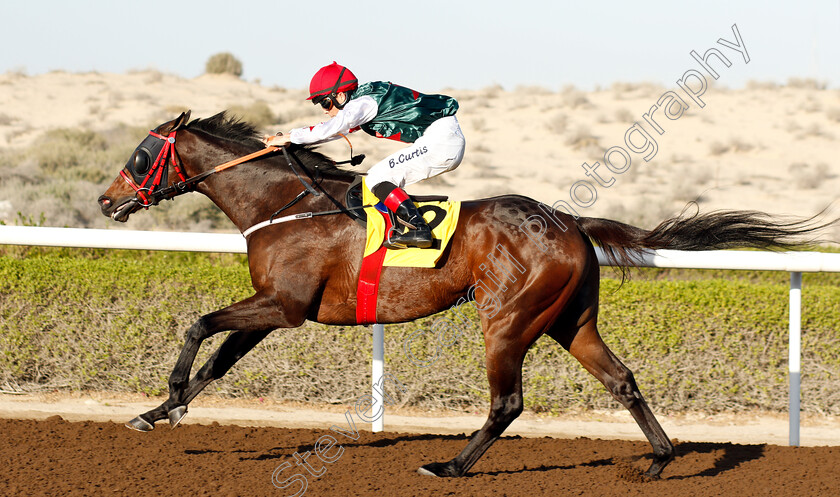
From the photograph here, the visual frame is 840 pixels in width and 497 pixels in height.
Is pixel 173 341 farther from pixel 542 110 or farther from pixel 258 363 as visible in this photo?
pixel 542 110

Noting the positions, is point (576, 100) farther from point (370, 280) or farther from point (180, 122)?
point (370, 280)

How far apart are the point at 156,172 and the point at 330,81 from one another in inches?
40.2

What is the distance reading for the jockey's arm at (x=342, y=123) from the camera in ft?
13.1

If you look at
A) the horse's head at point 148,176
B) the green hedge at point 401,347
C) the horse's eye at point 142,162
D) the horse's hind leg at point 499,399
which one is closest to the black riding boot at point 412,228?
the horse's hind leg at point 499,399

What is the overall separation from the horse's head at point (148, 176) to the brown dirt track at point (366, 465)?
1210mm

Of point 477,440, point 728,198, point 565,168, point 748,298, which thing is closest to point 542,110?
point 565,168

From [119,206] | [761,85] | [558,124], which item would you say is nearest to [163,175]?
[119,206]

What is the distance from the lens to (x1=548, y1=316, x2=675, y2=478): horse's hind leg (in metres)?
4.11

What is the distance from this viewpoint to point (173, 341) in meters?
5.59

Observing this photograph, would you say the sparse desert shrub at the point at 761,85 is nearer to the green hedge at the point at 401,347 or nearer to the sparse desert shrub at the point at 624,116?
the sparse desert shrub at the point at 624,116

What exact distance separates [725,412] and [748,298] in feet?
2.53

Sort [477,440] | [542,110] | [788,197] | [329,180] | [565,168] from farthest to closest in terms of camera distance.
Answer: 1. [542,110]
2. [565,168]
3. [788,197]
4. [329,180]
5. [477,440]

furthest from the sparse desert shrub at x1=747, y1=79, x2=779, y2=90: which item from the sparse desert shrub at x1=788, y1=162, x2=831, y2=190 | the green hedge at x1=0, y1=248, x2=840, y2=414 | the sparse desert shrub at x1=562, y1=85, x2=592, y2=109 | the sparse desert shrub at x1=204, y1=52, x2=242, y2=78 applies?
the green hedge at x1=0, y1=248, x2=840, y2=414

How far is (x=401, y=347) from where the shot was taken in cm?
553
